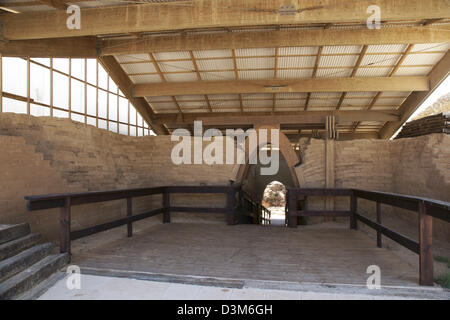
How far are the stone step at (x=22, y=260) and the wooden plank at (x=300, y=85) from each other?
10.9 metres

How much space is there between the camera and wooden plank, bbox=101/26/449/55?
10156 millimetres

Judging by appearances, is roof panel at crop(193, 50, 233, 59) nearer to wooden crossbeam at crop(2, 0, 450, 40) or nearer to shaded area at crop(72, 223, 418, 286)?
wooden crossbeam at crop(2, 0, 450, 40)

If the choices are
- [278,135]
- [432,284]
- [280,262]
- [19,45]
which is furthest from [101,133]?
[432,284]

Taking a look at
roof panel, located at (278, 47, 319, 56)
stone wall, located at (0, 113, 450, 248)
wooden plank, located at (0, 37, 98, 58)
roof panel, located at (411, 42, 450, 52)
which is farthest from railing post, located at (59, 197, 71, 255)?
roof panel, located at (411, 42, 450, 52)

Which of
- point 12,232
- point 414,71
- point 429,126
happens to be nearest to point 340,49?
point 414,71

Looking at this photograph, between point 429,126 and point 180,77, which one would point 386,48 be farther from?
point 180,77

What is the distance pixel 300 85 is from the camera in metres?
14.0

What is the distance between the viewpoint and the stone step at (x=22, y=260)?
3.78 meters

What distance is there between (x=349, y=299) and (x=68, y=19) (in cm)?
904

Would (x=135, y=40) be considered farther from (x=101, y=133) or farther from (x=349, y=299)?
(x=349, y=299)

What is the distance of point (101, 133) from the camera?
937cm

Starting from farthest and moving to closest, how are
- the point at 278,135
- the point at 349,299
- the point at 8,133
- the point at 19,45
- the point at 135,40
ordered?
the point at 135,40
the point at 278,135
the point at 19,45
the point at 8,133
the point at 349,299

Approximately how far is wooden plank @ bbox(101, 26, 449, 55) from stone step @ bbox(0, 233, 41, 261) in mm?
8414

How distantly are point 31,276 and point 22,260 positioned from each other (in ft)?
1.34
